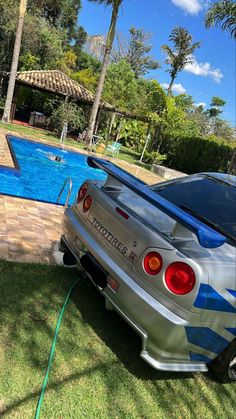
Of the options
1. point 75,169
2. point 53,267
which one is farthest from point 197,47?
point 53,267

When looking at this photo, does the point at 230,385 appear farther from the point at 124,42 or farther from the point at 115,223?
the point at 124,42

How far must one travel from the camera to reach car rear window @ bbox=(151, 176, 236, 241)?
332 cm

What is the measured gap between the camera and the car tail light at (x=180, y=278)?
2.47m

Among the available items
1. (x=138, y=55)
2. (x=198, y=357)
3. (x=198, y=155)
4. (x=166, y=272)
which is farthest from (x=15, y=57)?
(x=138, y=55)

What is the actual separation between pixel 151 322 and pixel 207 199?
1.58 metres

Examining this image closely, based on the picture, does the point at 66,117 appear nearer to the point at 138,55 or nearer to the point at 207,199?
the point at 207,199

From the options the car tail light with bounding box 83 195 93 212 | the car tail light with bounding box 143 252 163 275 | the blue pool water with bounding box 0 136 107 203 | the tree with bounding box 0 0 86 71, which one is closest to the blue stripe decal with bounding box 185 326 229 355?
the car tail light with bounding box 143 252 163 275

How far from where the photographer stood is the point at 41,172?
12.3 m

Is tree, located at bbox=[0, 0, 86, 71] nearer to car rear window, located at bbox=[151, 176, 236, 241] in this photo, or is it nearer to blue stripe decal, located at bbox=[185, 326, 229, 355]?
car rear window, located at bbox=[151, 176, 236, 241]

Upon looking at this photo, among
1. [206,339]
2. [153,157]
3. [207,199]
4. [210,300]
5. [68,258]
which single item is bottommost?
[153,157]

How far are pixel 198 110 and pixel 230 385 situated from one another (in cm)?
6642

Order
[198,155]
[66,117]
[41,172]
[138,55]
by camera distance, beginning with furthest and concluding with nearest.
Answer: [138,55]
[198,155]
[66,117]
[41,172]

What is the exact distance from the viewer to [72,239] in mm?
3492

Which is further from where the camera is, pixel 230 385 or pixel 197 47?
pixel 197 47
